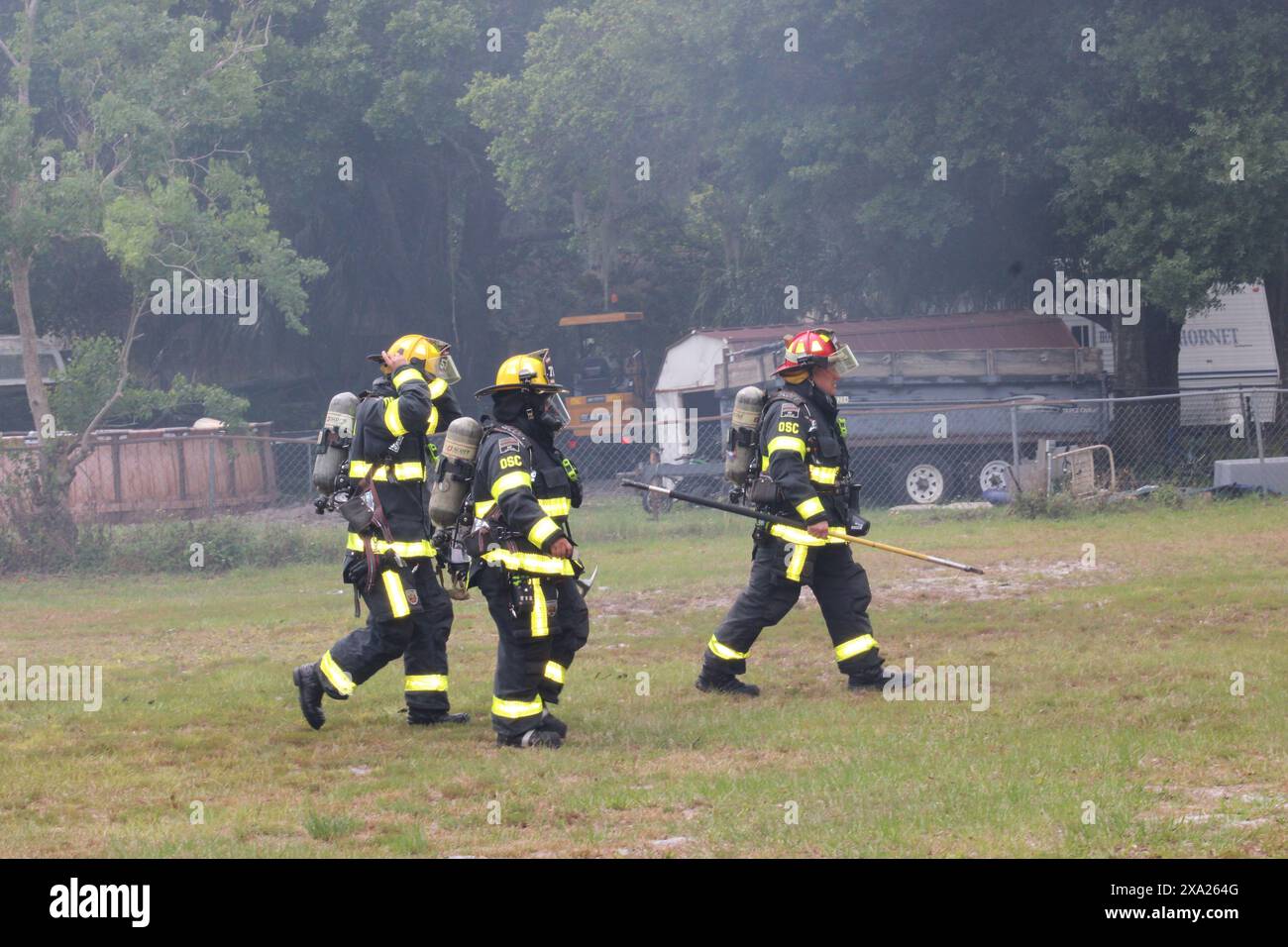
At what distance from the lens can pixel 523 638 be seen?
728 centimetres

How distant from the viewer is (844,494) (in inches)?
336

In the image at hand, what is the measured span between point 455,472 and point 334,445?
34.0 inches

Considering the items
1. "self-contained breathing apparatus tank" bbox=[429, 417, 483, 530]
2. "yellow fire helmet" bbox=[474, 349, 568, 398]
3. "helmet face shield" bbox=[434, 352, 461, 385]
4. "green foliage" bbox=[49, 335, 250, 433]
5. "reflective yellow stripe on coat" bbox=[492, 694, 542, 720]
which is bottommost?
"reflective yellow stripe on coat" bbox=[492, 694, 542, 720]

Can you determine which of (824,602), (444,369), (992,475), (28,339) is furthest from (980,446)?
(444,369)

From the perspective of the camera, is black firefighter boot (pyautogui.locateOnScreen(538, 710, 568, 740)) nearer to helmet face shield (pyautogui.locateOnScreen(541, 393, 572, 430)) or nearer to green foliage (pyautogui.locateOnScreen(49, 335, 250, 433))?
helmet face shield (pyautogui.locateOnScreen(541, 393, 572, 430))

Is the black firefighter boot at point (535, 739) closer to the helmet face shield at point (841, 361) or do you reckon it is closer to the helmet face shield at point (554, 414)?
the helmet face shield at point (554, 414)

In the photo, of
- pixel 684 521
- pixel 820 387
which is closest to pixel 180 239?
pixel 684 521

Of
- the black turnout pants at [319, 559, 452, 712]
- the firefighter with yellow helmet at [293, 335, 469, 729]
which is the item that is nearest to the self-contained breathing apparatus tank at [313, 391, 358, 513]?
the firefighter with yellow helmet at [293, 335, 469, 729]

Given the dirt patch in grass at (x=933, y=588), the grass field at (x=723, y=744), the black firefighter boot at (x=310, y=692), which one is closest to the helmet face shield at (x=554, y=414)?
the grass field at (x=723, y=744)

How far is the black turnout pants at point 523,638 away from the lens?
23.8ft

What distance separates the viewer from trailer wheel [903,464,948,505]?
72.8 feet

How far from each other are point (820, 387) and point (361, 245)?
90.0 feet

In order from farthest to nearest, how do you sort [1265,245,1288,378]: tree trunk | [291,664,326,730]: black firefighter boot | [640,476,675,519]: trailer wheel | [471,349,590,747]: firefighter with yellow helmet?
[1265,245,1288,378]: tree trunk
[640,476,675,519]: trailer wheel
[291,664,326,730]: black firefighter boot
[471,349,590,747]: firefighter with yellow helmet

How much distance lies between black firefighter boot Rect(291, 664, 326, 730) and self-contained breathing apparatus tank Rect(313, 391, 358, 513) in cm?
91
